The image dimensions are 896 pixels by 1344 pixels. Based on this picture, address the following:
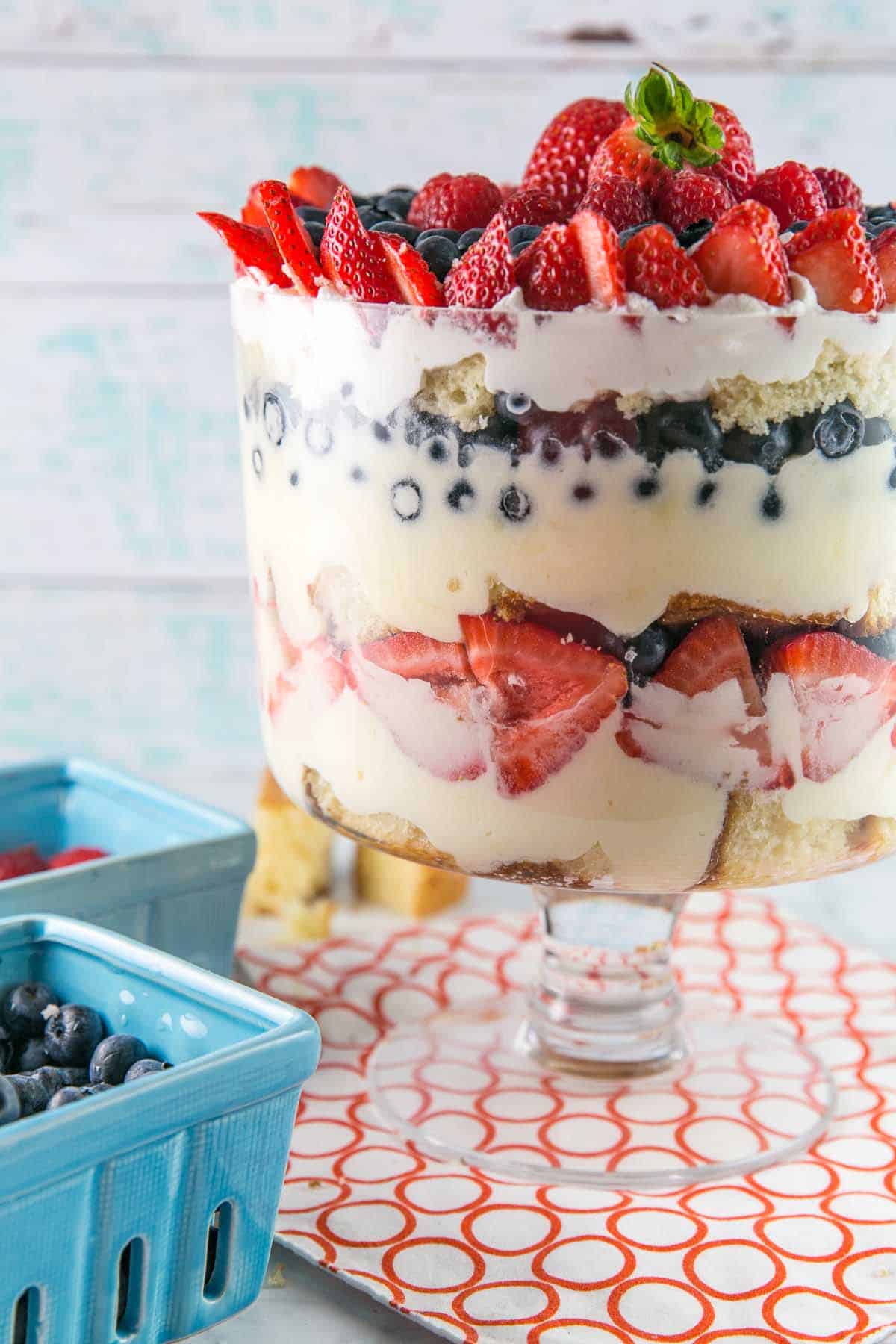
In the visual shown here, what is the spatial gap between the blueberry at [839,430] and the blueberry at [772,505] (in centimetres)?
3

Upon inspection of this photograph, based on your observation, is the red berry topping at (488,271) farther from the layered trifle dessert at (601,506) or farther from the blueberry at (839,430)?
the blueberry at (839,430)

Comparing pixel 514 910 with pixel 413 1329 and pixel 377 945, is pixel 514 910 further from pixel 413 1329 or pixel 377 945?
pixel 413 1329

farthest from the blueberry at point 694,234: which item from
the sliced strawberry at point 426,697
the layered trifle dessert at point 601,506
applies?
the sliced strawberry at point 426,697

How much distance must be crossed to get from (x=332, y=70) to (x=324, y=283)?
89 cm

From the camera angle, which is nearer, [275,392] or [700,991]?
[275,392]

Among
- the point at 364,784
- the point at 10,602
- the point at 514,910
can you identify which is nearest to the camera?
the point at 364,784

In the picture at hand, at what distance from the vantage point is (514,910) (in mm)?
1217

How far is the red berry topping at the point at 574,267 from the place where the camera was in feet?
2.22

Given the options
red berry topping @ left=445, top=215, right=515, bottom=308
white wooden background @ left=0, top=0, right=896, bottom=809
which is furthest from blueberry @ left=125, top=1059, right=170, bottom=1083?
white wooden background @ left=0, top=0, right=896, bottom=809

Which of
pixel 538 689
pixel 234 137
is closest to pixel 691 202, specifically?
pixel 538 689

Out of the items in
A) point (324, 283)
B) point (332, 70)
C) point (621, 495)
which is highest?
point (332, 70)

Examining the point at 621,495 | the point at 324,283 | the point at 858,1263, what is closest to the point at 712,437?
the point at 621,495

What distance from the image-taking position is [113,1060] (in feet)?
2.32

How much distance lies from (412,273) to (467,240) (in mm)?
48
